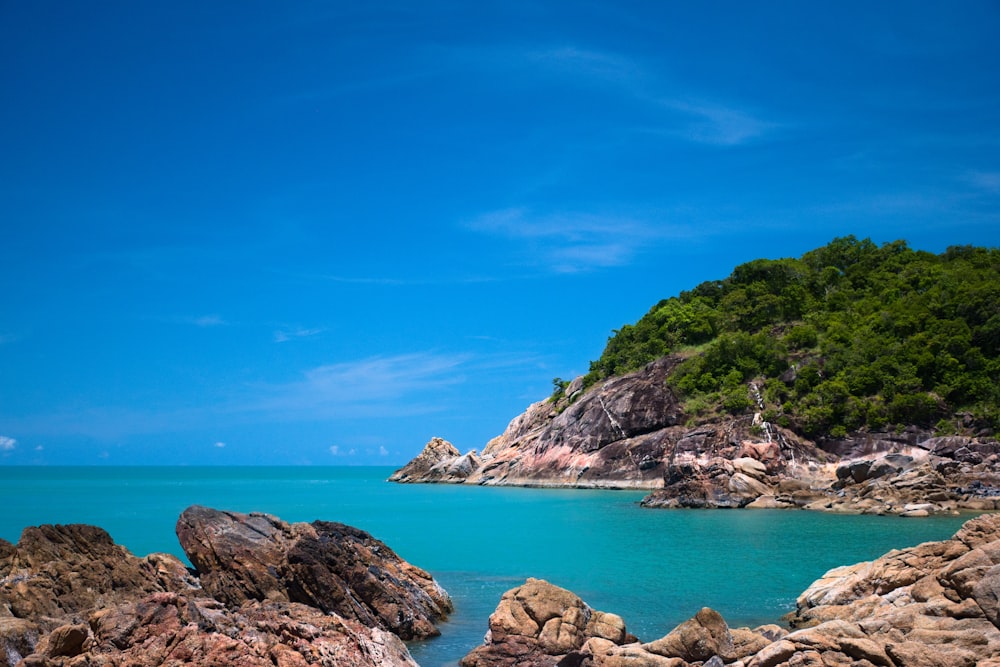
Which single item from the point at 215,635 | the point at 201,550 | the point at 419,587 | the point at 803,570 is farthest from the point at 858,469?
the point at 215,635

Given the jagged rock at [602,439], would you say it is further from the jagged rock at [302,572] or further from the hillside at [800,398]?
the jagged rock at [302,572]

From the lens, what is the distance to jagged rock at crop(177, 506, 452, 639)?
784 inches

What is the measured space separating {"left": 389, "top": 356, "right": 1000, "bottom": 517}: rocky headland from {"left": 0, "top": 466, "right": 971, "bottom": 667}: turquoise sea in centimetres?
400

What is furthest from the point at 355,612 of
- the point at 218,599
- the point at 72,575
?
the point at 72,575

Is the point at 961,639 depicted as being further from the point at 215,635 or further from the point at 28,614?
the point at 28,614

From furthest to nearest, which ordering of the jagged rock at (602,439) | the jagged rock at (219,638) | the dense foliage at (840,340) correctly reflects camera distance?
the jagged rock at (602,439), the dense foliage at (840,340), the jagged rock at (219,638)

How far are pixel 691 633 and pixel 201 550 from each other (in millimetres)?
12628

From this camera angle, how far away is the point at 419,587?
22.3 metres

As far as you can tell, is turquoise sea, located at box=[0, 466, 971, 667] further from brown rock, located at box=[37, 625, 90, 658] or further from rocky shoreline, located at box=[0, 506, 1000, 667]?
brown rock, located at box=[37, 625, 90, 658]

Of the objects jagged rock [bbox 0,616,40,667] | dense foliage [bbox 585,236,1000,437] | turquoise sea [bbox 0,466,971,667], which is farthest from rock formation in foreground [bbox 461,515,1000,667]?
dense foliage [bbox 585,236,1000,437]

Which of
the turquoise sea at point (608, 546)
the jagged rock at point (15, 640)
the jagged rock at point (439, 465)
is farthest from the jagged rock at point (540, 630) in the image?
the jagged rock at point (439, 465)

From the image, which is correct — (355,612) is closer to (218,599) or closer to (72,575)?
(218,599)

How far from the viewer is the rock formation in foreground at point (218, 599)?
1267cm

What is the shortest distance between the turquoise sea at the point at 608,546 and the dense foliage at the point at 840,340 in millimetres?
17231
